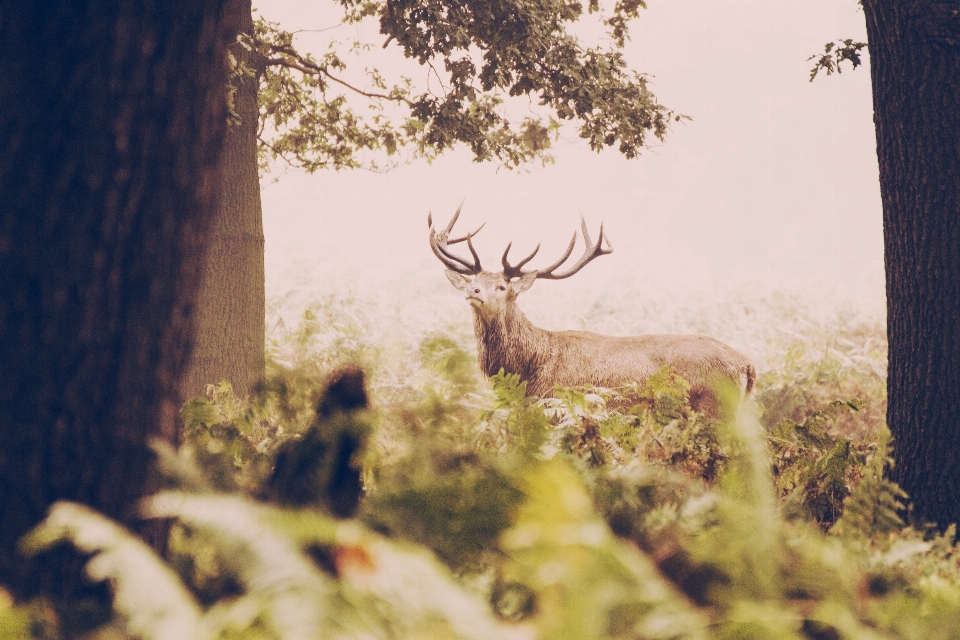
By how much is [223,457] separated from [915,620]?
1.40m

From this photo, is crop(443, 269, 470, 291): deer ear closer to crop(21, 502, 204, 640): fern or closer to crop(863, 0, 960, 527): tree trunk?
crop(863, 0, 960, 527): tree trunk

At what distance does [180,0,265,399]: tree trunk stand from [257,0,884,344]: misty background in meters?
11.1

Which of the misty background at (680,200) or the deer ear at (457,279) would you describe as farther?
the misty background at (680,200)

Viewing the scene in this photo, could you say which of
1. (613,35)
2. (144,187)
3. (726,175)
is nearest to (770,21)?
(726,175)

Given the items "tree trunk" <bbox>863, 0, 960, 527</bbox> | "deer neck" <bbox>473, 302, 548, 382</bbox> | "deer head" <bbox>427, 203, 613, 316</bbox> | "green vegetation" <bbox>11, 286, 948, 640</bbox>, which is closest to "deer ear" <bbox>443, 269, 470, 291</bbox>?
"deer head" <bbox>427, 203, 613, 316</bbox>

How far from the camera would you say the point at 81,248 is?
1.51 meters

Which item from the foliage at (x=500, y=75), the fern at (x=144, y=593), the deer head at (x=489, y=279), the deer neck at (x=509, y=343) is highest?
the foliage at (x=500, y=75)

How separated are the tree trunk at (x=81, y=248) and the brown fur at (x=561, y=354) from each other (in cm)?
678

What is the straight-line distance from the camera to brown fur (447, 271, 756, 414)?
27.8 feet

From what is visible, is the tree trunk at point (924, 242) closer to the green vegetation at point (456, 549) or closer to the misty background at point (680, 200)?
the green vegetation at point (456, 549)

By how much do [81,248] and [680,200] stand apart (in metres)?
32.0

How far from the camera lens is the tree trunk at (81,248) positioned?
148 cm

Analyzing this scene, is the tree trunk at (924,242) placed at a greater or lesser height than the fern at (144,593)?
greater

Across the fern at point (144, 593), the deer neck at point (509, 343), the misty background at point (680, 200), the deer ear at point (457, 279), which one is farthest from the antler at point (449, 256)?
the misty background at point (680, 200)
